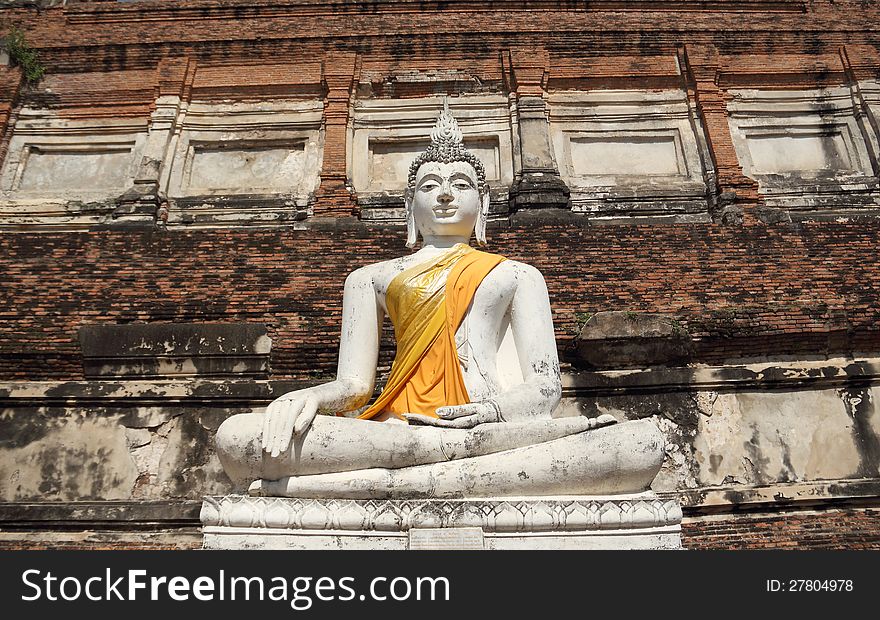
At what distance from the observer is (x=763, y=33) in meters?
10.3

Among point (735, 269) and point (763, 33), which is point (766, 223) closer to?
point (735, 269)

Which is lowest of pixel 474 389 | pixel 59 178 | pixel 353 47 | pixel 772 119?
pixel 474 389

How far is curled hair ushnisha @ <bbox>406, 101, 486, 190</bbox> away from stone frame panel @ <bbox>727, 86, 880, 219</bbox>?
6024mm

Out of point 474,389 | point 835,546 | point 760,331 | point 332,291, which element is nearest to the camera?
point 474,389

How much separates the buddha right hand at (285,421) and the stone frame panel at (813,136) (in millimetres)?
7648

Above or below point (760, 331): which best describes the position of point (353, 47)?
above

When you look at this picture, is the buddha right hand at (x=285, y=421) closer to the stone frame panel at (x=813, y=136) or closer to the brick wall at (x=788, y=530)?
the brick wall at (x=788, y=530)

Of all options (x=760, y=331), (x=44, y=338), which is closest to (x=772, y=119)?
(x=760, y=331)

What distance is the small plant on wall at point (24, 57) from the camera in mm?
10141

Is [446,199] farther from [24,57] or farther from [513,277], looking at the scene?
[24,57]

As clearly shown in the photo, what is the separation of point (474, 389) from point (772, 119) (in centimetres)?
831

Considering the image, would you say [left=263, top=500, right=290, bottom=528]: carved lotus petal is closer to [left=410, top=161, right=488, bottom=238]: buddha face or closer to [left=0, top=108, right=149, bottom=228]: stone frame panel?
[left=410, top=161, right=488, bottom=238]: buddha face

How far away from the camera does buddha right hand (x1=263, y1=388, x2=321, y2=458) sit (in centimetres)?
311

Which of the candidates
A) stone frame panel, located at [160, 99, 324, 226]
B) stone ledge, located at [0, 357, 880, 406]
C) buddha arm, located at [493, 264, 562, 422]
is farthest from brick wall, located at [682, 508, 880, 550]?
stone frame panel, located at [160, 99, 324, 226]
